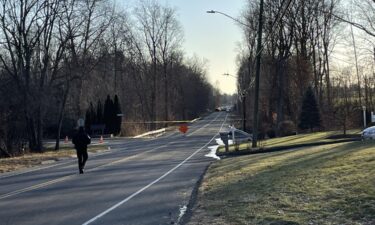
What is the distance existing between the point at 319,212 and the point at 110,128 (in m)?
61.0

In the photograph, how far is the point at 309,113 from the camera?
55.2m

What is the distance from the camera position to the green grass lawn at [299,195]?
8.49m

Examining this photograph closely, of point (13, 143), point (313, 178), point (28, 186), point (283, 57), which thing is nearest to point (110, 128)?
point (283, 57)

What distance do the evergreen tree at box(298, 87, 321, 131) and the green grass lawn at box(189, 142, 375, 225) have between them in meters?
40.0

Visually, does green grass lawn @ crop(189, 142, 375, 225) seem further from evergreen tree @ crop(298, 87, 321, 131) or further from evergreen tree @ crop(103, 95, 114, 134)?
evergreen tree @ crop(103, 95, 114, 134)

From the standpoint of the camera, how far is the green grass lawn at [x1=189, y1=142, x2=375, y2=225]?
27.9ft

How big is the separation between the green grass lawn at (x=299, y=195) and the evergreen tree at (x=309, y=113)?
131 ft

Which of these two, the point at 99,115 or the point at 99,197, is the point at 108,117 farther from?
the point at 99,197

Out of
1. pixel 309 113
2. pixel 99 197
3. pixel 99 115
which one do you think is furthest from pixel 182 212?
pixel 99 115

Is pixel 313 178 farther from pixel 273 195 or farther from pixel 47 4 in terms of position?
pixel 47 4

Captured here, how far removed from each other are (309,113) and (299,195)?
151 ft

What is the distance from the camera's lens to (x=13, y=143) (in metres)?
41.3

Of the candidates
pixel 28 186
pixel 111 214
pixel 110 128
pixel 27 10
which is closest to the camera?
pixel 111 214

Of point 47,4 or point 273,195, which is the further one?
point 47,4
